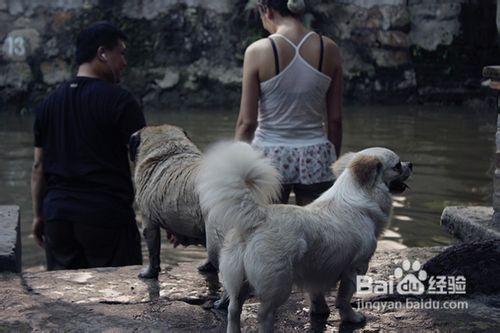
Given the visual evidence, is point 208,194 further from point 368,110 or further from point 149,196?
point 368,110

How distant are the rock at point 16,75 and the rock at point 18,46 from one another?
13 cm

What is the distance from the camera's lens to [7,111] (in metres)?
13.7

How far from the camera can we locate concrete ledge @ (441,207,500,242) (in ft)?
16.2

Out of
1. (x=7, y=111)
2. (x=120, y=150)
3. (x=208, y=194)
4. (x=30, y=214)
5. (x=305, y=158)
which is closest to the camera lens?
(x=208, y=194)

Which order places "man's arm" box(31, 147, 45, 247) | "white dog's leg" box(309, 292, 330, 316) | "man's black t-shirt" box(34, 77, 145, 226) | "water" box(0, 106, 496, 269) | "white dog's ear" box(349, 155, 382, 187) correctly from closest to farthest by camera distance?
"white dog's ear" box(349, 155, 382, 187)
"white dog's leg" box(309, 292, 330, 316)
"man's black t-shirt" box(34, 77, 145, 226)
"man's arm" box(31, 147, 45, 247)
"water" box(0, 106, 496, 269)

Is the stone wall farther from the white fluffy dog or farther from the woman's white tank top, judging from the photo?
the white fluffy dog

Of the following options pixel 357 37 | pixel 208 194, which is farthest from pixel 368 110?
pixel 208 194

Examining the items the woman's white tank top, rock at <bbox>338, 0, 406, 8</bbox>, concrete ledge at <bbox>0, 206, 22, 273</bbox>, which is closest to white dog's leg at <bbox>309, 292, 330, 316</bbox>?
the woman's white tank top

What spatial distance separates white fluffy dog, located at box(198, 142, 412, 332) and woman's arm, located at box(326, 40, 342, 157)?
1.02 meters

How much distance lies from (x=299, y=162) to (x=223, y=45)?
9.86 metres

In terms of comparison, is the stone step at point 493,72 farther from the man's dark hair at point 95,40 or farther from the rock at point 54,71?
the rock at point 54,71

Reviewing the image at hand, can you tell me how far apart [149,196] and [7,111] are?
9932mm

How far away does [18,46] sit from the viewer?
13.7 meters

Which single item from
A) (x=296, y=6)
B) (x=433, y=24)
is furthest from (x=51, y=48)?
(x=296, y=6)
